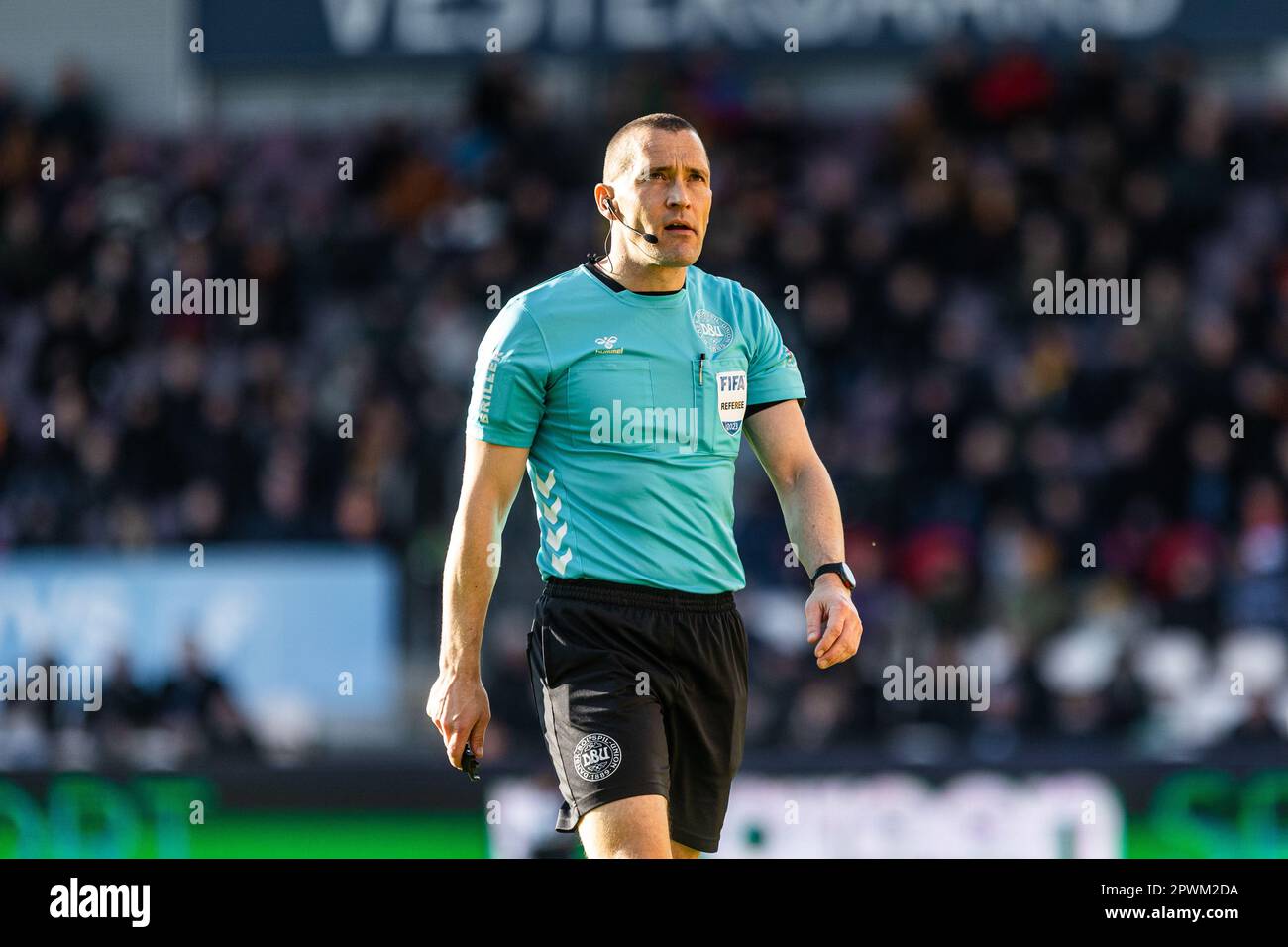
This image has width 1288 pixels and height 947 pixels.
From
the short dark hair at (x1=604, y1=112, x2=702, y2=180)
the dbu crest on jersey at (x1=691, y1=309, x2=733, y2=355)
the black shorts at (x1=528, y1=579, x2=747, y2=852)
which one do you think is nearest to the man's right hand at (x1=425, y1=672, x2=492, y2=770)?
the black shorts at (x1=528, y1=579, x2=747, y2=852)

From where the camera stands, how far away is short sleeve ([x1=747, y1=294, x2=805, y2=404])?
17.1 ft

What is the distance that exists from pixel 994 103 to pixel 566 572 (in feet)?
33.4

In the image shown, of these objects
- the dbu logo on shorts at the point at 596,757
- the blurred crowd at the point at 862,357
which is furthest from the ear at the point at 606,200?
the blurred crowd at the point at 862,357

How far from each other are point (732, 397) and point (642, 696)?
856mm

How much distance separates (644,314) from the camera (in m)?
5.02

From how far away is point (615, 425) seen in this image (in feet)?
16.2

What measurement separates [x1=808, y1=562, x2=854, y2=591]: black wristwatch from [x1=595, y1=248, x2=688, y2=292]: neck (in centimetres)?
85

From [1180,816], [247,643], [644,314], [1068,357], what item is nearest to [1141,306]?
[1068,357]

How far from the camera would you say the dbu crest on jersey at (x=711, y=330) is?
5.08 meters

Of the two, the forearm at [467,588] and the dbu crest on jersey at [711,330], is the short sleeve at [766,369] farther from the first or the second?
the forearm at [467,588]

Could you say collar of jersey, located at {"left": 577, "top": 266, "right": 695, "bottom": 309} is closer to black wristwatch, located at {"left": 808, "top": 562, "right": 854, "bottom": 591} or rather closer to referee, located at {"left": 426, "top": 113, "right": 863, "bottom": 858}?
referee, located at {"left": 426, "top": 113, "right": 863, "bottom": 858}

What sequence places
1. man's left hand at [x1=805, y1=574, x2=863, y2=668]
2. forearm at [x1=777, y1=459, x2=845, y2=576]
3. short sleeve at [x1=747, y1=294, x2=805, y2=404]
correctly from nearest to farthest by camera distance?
man's left hand at [x1=805, y1=574, x2=863, y2=668]
forearm at [x1=777, y1=459, x2=845, y2=576]
short sleeve at [x1=747, y1=294, x2=805, y2=404]

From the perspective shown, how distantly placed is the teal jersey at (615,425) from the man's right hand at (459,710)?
1.14ft
